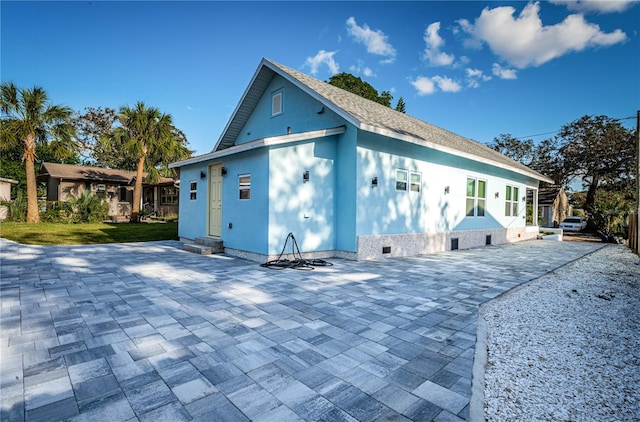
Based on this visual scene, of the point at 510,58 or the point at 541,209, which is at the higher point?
the point at 510,58

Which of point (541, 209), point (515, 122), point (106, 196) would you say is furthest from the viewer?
point (541, 209)

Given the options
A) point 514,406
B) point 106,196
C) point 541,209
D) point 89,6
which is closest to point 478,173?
point 514,406

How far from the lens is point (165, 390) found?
2.31 metres

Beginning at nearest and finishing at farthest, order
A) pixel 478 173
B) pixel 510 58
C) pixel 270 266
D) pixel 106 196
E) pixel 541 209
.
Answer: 1. pixel 270 266
2. pixel 478 173
3. pixel 510 58
4. pixel 106 196
5. pixel 541 209

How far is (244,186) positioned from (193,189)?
138 inches

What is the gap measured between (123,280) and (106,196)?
24.8m

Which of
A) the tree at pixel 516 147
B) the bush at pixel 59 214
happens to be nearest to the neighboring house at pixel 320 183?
the bush at pixel 59 214

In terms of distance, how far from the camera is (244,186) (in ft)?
28.2

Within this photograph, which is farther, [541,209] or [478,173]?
[541,209]

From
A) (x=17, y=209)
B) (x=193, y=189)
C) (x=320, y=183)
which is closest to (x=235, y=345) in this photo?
Result: (x=320, y=183)

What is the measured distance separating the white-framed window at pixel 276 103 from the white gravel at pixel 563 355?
885 centimetres

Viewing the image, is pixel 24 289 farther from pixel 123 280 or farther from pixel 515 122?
pixel 515 122

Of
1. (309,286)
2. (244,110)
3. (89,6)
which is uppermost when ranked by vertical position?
(89,6)

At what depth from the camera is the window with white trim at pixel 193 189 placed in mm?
10891
